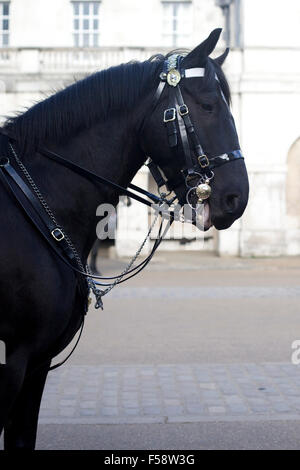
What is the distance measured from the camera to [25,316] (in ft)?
9.53

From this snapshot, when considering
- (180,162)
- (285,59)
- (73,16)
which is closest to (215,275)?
(285,59)

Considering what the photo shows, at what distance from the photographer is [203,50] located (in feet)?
10.3

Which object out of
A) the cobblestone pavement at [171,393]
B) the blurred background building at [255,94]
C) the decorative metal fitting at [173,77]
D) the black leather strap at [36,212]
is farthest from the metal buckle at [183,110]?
the blurred background building at [255,94]

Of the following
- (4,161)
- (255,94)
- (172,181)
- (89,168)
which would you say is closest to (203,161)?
(172,181)

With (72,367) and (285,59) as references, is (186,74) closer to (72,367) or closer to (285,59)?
(72,367)

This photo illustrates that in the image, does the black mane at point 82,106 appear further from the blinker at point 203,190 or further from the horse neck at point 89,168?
the blinker at point 203,190

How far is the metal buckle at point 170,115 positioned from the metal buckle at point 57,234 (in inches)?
28.4

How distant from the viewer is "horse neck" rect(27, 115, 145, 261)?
317 centimetres

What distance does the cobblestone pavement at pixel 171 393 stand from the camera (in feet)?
16.9

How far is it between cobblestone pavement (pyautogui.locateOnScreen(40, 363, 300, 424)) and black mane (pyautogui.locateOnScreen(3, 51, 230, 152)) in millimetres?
2642

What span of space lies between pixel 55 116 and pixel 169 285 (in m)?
10.9

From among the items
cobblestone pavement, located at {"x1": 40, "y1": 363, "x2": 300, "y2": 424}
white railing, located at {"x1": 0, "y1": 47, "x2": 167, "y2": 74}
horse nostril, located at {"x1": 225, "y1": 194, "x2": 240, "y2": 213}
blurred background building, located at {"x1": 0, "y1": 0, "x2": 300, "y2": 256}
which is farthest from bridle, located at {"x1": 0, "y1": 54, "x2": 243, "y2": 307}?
white railing, located at {"x1": 0, "y1": 47, "x2": 167, "y2": 74}

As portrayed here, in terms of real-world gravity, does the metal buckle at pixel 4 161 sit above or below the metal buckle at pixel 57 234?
above
